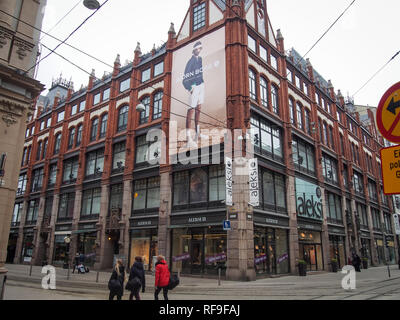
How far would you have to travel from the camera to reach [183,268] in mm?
22656

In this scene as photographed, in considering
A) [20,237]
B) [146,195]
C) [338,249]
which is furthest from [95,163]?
[338,249]

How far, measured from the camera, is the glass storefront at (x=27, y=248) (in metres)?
37.0

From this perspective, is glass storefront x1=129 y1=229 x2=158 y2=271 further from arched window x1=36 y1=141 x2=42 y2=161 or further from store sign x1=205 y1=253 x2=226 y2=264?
arched window x1=36 y1=141 x2=42 y2=161

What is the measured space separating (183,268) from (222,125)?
35.3 feet

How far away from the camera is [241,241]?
63.5 feet

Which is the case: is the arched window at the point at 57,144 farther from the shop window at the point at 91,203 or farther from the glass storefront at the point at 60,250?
the glass storefront at the point at 60,250

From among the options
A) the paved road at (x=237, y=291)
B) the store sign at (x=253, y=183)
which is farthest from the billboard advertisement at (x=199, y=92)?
the paved road at (x=237, y=291)

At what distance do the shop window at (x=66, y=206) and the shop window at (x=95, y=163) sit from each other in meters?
3.56

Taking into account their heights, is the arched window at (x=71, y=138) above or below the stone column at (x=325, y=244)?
above

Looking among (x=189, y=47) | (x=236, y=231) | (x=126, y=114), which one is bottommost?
(x=236, y=231)

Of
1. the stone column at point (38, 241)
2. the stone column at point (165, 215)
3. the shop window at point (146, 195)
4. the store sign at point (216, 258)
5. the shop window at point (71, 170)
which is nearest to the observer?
the store sign at point (216, 258)
